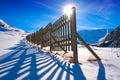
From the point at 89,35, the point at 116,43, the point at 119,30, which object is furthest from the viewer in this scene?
the point at 89,35

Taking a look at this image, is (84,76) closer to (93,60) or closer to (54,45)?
(93,60)

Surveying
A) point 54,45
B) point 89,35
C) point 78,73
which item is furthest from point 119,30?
Result: point 89,35

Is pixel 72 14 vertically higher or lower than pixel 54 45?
higher

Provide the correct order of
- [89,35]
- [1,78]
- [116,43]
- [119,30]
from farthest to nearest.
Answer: [89,35], [119,30], [116,43], [1,78]

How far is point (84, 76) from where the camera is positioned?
403 cm

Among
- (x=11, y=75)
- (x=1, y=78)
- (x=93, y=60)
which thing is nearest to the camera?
(x=1, y=78)

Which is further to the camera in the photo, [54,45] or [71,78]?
[54,45]

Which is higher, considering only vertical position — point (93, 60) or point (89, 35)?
point (89, 35)

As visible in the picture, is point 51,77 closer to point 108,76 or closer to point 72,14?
point 108,76

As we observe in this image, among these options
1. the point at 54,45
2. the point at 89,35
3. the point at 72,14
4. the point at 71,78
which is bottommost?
the point at 71,78

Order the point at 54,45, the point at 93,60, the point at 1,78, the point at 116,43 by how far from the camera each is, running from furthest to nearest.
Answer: the point at 116,43
the point at 54,45
the point at 93,60
the point at 1,78

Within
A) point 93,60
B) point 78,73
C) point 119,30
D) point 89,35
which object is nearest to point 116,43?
point 119,30

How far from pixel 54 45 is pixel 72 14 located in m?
5.04

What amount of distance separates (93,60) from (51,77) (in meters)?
2.51
